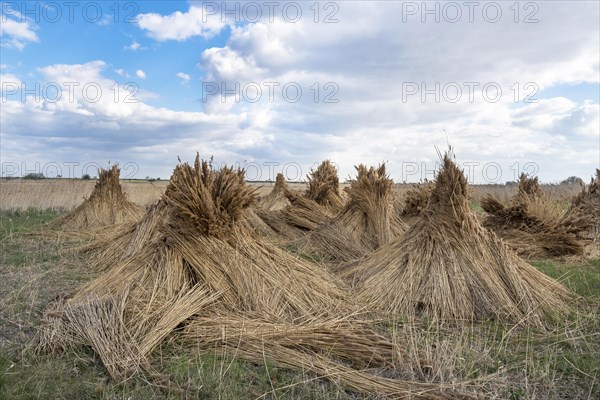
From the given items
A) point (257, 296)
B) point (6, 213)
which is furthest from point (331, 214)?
point (6, 213)

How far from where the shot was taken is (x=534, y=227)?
31.7ft

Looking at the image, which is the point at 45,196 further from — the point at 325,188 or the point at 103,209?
the point at 325,188

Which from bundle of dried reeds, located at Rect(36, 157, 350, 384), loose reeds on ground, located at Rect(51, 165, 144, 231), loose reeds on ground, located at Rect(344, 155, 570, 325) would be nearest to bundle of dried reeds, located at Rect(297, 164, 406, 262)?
loose reeds on ground, located at Rect(344, 155, 570, 325)

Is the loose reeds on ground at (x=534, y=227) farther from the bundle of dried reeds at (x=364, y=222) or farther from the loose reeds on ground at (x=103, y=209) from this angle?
the loose reeds on ground at (x=103, y=209)

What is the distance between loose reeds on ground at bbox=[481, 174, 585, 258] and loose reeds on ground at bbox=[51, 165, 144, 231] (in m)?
8.26

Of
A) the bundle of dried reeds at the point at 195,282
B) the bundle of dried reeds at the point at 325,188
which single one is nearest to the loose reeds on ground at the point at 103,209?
the bundle of dried reeds at the point at 325,188

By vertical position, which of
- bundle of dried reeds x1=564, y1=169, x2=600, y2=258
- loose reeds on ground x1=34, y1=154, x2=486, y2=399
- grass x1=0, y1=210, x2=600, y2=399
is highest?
bundle of dried reeds x1=564, y1=169, x2=600, y2=258

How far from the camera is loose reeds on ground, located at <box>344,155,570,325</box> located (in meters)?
5.38

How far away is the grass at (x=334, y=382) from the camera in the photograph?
3518mm

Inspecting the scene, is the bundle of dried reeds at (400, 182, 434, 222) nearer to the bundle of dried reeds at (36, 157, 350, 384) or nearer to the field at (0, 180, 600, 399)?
the bundle of dried reeds at (36, 157, 350, 384)

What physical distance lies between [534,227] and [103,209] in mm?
9817

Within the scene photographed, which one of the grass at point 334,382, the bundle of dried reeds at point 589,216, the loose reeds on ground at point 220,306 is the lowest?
the grass at point 334,382

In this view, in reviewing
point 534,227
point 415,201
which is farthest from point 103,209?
point 534,227

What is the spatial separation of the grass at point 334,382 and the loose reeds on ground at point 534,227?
171 inches
